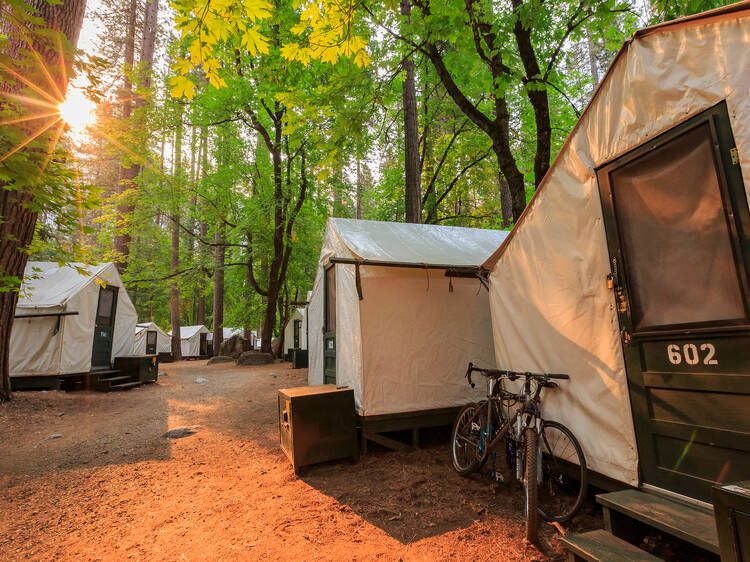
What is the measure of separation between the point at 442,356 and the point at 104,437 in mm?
5201

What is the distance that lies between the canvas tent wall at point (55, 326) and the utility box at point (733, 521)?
395 inches

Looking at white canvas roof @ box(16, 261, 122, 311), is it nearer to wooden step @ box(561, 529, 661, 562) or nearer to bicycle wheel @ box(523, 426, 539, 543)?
bicycle wheel @ box(523, 426, 539, 543)

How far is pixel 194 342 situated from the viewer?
25141 mm

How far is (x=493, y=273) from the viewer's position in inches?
168

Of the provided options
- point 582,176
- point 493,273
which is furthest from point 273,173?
point 582,176

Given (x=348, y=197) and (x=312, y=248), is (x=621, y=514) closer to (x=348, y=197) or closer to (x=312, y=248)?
(x=348, y=197)

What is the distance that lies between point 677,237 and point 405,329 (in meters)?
3.11

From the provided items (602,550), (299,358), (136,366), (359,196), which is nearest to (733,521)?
(602,550)

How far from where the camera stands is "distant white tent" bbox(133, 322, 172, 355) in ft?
64.9

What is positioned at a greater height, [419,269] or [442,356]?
[419,269]

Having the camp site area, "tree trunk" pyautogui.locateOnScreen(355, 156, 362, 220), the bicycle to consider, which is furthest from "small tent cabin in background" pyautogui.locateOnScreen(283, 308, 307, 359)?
the bicycle

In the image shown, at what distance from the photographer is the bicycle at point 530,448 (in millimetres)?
2771

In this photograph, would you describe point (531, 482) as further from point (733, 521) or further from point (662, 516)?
point (733, 521)

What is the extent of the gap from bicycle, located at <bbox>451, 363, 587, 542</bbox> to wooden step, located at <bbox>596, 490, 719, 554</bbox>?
0.49 metres
